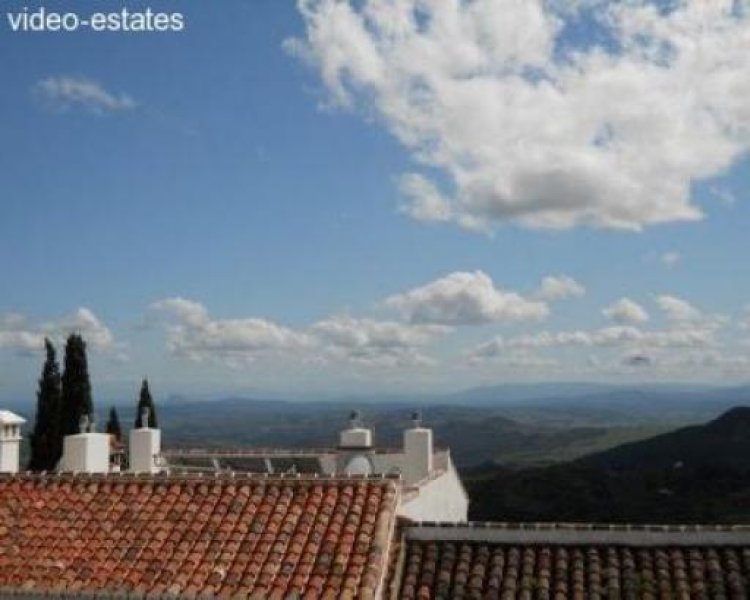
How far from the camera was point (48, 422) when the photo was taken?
42.9 m

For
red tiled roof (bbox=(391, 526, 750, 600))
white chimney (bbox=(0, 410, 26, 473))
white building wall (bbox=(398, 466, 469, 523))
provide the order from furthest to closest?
white building wall (bbox=(398, 466, 469, 523))
white chimney (bbox=(0, 410, 26, 473))
red tiled roof (bbox=(391, 526, 750, 600))

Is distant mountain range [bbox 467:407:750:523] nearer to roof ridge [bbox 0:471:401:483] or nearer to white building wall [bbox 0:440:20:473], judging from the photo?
white building wall [bbox 0:440:20:473]

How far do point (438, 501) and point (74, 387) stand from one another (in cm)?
2528

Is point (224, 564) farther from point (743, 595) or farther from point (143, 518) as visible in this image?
point (743, 595)

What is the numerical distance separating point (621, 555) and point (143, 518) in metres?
7.63

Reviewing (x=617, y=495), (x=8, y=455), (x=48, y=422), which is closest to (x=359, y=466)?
(x=8, y=455)

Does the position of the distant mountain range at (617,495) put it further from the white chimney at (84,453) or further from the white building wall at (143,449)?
the white chimney at (84,453)

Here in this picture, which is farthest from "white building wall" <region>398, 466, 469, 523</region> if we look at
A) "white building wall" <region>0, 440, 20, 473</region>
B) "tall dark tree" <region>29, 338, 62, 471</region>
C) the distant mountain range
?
the distant mountain range

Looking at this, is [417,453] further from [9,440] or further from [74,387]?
[74,387]

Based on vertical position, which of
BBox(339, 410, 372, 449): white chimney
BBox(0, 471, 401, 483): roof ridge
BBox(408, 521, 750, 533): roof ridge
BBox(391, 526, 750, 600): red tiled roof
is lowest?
BBox(391, 526, 750, 600): red tiled roof

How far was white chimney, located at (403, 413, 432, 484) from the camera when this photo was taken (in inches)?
983

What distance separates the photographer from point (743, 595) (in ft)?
45.3

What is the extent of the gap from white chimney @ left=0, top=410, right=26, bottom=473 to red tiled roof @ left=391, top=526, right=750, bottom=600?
9594 millimetres

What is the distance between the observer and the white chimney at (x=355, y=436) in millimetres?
27116
